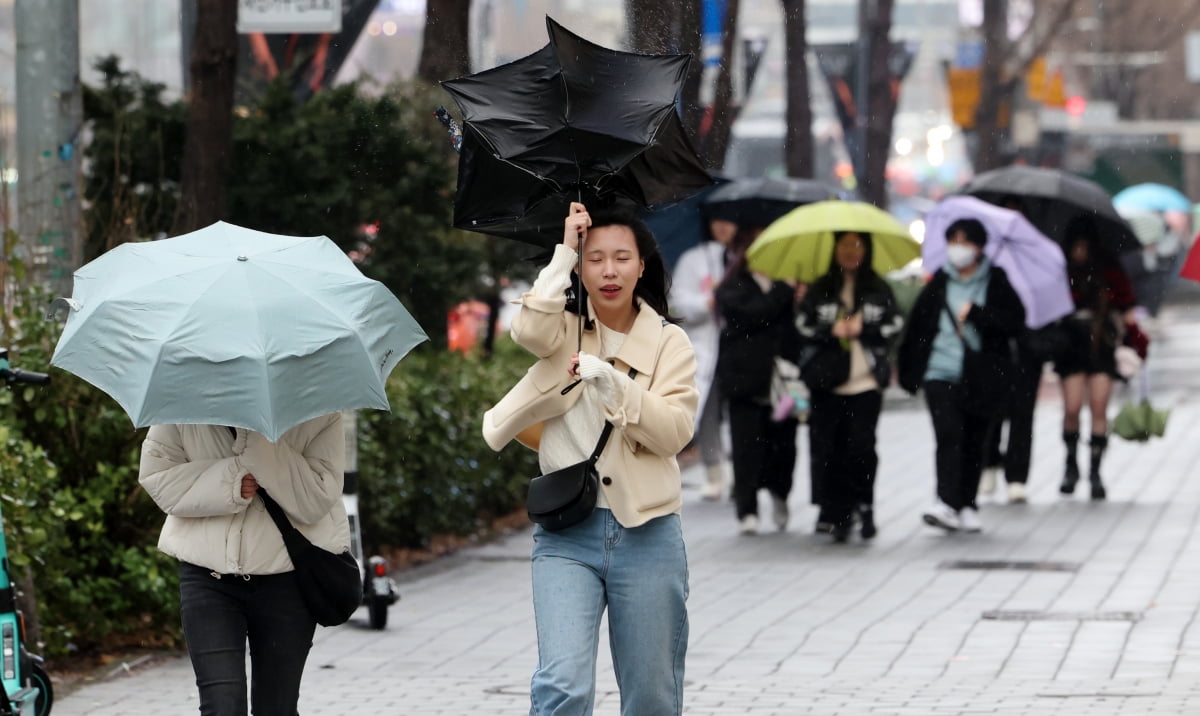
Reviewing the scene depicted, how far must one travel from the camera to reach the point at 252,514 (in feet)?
16.9

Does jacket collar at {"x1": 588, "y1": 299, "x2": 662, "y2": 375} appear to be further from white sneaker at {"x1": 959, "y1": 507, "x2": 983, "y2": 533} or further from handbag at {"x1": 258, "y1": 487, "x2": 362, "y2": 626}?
white sneaker at {"x1": 959, "y1": 507, "x2": 983, "y2": 533}

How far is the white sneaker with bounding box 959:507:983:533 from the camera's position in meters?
12.3

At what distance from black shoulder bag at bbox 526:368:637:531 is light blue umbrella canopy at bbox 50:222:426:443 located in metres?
0.45

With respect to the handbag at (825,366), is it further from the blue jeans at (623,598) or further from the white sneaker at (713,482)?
the blue jeans at (623,598)

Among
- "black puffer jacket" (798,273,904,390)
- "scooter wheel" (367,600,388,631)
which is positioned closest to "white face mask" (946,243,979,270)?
"black puffer jacket" (798,273,904,390)

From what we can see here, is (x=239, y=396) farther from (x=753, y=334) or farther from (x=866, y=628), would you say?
(x=753, y=334)

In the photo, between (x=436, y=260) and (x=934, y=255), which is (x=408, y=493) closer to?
(x=436, y=260)

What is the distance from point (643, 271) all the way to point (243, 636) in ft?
4.49

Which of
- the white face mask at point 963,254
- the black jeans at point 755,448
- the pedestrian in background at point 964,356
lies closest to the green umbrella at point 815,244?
the white face mask at point 963,254

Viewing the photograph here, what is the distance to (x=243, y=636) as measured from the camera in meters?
5.16

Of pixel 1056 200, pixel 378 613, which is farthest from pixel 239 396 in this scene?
pixel 1056 200

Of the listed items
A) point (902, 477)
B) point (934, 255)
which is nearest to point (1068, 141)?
point (902, 477)

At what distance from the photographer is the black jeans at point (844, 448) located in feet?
39.0

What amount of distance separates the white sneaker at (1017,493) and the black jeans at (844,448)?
2004 millimetres
